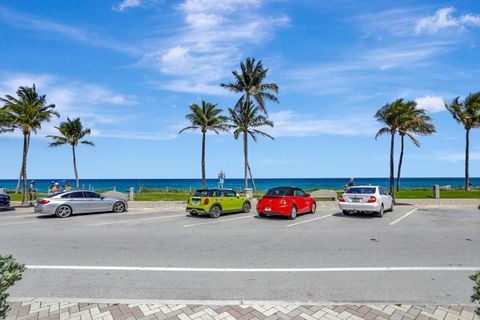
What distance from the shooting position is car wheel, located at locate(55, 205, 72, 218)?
53.8 ft

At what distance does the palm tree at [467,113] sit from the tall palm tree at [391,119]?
606 inches

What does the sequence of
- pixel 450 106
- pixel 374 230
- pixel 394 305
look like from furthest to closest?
pixel 450 106, pixel 374 230, pixel 394 305

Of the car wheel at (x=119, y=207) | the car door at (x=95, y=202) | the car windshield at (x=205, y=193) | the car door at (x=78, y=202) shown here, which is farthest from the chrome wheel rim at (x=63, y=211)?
the car windshield at (x=205, y=193)

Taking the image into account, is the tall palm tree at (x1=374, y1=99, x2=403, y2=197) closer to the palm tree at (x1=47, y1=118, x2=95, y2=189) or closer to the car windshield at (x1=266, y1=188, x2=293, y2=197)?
the car windshield at (x1=266, y1=188, x2=293, y2=197)

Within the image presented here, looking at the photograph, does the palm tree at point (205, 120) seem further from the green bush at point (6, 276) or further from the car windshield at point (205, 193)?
the green bush at point (6, 276)

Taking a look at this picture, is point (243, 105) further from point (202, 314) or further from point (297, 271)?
point (202, 314)

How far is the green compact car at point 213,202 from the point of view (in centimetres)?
1552

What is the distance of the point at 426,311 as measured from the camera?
4.37 m

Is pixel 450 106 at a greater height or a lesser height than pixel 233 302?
greater

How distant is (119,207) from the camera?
1930 centimetres

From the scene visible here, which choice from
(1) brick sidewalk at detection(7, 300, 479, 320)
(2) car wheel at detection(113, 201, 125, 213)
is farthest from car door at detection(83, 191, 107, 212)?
(1) brick sidewalk at detection(7, 300, 479, 320)

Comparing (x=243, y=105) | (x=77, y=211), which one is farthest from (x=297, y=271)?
(x=243, y=105)

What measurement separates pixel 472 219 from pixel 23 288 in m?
17.3

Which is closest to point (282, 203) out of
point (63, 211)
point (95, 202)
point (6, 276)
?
point (95, 202)
